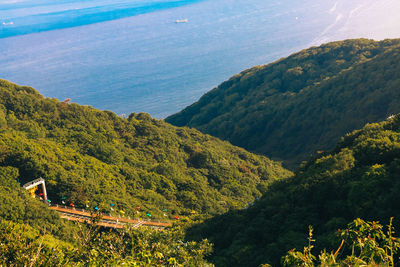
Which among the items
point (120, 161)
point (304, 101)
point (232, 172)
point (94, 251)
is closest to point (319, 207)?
point (94, 251)

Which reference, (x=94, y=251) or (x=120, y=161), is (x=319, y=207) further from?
(x=120, y=161)

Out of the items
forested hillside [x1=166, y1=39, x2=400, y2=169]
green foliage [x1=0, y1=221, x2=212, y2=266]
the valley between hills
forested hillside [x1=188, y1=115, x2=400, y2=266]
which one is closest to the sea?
forested hillside [x1=166, y1=39, x2=400, y2=169]

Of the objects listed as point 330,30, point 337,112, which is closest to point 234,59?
point 330,30

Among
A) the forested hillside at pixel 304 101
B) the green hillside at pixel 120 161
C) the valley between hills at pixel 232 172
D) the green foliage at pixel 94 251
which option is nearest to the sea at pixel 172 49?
the forested hillside at pixel 304 101

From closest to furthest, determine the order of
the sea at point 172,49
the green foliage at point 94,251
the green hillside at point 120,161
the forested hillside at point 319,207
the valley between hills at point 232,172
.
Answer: the green foliage at point 94,251 → the valley between hills at point 232,172 → the forested hillside at point 319,207 → the green hillside at point 120,161 → the sea at point 172,49

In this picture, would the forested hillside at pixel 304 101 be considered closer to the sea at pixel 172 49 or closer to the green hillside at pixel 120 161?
the green hillside at pixel 120 161

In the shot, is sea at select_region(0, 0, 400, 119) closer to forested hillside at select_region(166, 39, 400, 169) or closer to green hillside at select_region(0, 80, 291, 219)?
forested hillside at select_region(166, 39, 400, 169)

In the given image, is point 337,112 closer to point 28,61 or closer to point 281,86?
point 281,86
